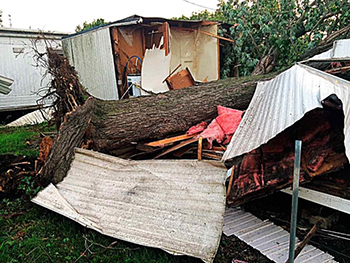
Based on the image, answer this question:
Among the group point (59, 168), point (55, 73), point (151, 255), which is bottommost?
point (151, 255)

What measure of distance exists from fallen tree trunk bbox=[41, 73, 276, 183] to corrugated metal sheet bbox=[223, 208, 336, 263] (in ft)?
4.48

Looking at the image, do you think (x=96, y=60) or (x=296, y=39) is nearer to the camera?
(x=296, y=39)

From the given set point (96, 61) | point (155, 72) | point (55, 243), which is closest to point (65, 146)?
point (55, 243)

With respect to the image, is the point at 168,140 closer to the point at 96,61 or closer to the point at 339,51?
the point at 339,51

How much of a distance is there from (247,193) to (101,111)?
6.71ft

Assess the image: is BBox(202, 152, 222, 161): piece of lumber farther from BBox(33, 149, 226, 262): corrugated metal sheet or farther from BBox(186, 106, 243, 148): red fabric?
BBox(33, 149, 226, 262): corrugated metal sheet

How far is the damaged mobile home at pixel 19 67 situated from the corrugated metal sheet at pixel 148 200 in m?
6.61

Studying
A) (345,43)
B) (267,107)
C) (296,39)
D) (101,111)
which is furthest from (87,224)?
(296,39)

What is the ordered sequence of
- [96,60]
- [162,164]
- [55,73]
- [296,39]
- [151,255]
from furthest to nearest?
[96,60] → [296,39] → [55,73] → [162,164] → [151,255]

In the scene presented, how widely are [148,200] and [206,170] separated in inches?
24.0

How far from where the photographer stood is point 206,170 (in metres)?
2.70

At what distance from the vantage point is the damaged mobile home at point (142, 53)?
7.42 metres

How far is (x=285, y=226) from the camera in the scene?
129 inches

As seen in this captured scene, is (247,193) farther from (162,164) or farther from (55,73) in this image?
(55,73)
